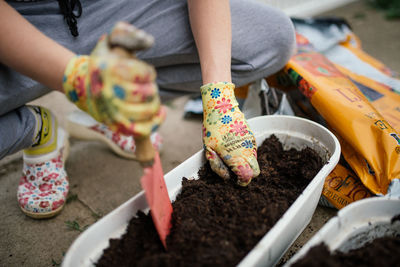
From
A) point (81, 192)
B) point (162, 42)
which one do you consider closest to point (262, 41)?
point (162, 42)

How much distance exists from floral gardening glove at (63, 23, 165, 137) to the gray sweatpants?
48 centimetres

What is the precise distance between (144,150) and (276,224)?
324mm

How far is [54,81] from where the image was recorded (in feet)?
2.12

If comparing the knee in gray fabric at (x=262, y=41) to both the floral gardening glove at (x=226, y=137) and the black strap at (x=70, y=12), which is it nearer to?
the floral gardening glove at (x=226, y=137)

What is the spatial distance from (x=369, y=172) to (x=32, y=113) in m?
1.13

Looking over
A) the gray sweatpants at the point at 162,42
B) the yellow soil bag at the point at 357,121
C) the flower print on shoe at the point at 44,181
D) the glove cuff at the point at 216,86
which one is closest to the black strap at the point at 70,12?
the gray sweatpants at the point at 162,42

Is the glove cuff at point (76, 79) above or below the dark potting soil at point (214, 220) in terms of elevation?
above

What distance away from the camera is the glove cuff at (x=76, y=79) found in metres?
0.55

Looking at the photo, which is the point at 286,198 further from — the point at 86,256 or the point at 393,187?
the point at 86,256

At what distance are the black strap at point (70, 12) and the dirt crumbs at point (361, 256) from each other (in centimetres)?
89

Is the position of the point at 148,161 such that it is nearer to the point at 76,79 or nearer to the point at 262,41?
the point at 76,79

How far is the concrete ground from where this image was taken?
94cm

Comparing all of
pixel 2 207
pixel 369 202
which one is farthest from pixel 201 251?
pixel 2 207

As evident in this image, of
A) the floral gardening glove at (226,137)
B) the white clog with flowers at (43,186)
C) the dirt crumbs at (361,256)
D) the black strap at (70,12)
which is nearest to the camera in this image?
the dirt crumbs at (361,256)
